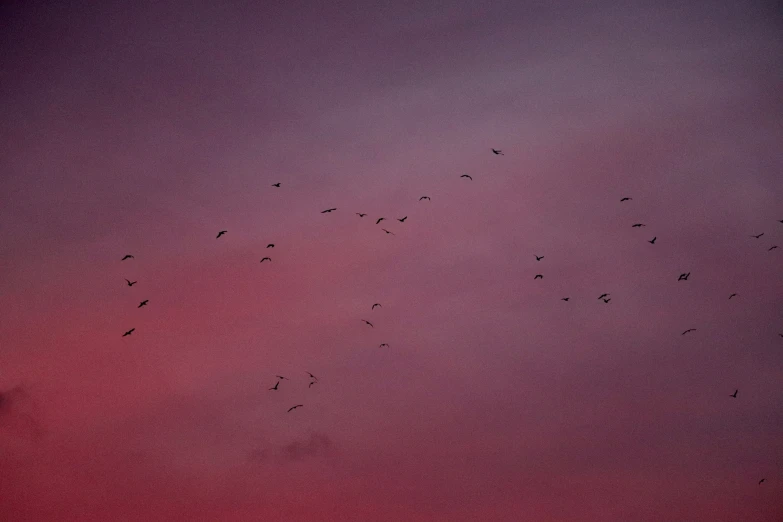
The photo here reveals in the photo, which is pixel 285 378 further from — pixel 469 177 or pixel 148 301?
pixel 469 177

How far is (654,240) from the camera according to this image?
6028 cm

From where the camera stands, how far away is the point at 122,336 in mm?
57750

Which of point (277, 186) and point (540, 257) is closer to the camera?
point (277, 186)

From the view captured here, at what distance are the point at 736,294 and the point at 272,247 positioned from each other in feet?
142

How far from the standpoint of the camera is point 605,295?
60000mm

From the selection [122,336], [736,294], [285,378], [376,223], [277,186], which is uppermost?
[277,186]

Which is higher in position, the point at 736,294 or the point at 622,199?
the point at 622,199

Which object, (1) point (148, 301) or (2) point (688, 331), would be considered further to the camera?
(2) point (688, 331)

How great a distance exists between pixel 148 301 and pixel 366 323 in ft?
64.5

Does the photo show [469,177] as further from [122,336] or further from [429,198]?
[122,336]

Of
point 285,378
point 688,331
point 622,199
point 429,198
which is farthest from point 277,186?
point 688,331

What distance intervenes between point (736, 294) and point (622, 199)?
1444 cm

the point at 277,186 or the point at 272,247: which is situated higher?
the point at 277,186

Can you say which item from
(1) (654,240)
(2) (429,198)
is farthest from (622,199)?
(2) (429,198)
